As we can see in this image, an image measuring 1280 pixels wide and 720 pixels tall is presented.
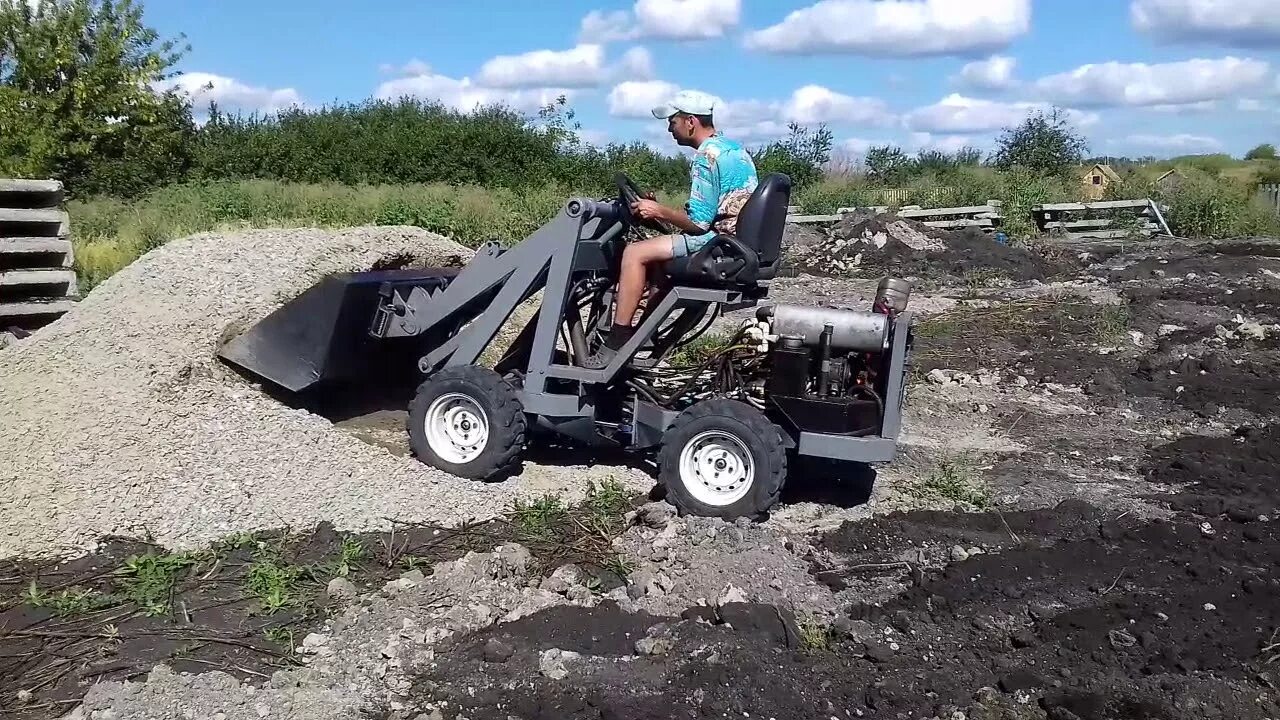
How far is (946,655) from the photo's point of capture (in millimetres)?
4430

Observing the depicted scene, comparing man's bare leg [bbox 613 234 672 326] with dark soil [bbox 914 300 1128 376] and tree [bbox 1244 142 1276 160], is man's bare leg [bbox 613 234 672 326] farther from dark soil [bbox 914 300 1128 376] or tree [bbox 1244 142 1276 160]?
tree [bbox 1244 142 1276 160]

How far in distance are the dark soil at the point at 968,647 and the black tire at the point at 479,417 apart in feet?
5.52

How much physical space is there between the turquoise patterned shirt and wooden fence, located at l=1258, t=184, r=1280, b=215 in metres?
27.0

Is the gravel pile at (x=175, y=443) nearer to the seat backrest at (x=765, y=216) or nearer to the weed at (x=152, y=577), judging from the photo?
the weed at (x=152, y=577)

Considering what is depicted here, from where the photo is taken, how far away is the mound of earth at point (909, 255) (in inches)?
720

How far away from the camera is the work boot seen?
6.33 m

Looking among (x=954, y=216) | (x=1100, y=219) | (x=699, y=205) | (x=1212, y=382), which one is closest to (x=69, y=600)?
(x=699, y=205)

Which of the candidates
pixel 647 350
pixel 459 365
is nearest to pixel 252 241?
pixel 459 365

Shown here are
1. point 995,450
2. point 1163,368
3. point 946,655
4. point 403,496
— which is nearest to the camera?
point 946,655

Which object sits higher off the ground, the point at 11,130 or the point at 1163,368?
the point at 11,130

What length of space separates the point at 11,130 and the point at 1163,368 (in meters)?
20.1

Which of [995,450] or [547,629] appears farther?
[995,450]

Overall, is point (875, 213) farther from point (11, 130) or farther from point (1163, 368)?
point (11, 130)

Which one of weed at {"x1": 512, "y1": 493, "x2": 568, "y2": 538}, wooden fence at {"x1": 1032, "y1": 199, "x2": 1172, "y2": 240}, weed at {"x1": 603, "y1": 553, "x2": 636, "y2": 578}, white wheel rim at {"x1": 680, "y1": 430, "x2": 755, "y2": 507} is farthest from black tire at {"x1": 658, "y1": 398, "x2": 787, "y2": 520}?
wooden fence at {"x1": 1032, "y1": 199, "x2": 1172, "y2": 240}
